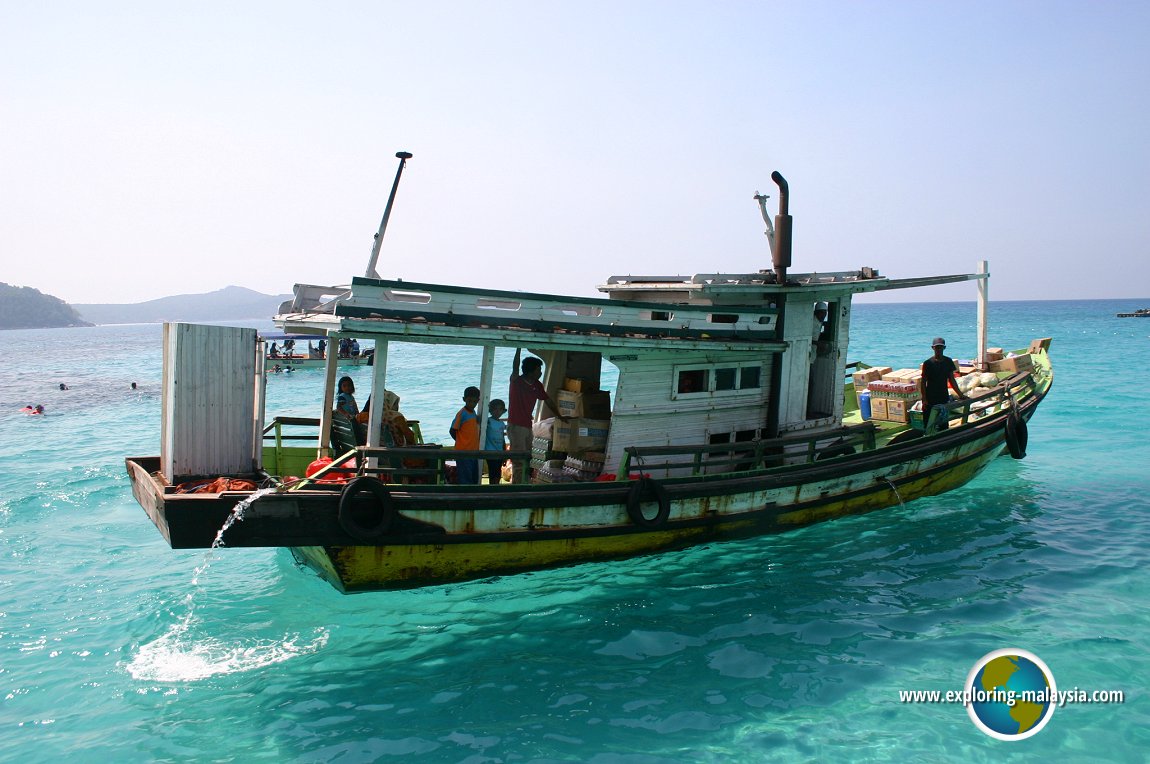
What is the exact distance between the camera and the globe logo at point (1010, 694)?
6.55 metres

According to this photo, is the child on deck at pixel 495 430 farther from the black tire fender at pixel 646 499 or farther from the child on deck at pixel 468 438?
the black tire fender at pixel 646 499

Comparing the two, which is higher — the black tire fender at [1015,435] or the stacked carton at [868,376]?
the stacked carton at [868,376]

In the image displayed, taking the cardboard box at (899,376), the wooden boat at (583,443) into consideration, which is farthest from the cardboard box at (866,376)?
the wooden boat at (583,443)

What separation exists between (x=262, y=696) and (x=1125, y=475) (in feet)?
54.6

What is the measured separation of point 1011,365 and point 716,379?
376 inches

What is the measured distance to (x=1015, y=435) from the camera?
43.7 feet

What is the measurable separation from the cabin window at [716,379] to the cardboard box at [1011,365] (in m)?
8.59

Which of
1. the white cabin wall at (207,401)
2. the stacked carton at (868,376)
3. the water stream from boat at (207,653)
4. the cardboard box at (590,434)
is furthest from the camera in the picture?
the stacked carton at (868,376)

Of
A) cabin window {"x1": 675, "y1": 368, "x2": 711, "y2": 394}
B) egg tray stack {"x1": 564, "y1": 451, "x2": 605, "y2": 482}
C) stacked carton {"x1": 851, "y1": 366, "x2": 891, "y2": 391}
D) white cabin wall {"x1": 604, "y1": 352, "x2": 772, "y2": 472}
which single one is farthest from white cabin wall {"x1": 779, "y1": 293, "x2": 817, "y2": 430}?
stacked carton {"x1": 851, "y1": 366, "x2": 891, "y2": 391}

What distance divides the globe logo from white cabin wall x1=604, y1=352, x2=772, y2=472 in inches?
174

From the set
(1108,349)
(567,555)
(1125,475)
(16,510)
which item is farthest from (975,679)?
(1108,349)

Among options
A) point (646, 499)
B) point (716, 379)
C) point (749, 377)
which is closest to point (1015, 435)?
point (749, 377)

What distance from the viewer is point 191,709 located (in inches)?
277

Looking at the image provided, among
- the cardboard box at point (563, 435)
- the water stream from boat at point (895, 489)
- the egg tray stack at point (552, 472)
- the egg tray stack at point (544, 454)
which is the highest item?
the cardboard box at point (563, 435)
